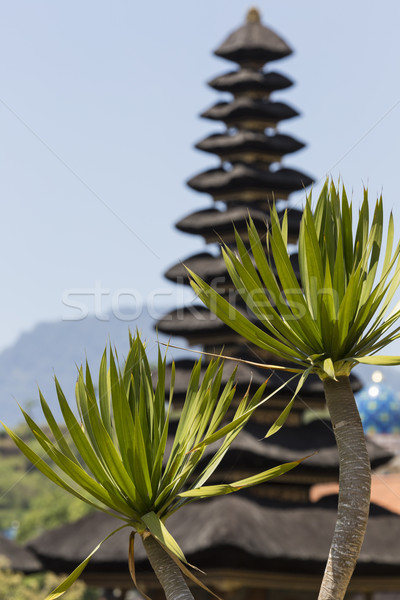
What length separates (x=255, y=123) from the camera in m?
20.5

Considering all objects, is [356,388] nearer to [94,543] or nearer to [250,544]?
[250,544]

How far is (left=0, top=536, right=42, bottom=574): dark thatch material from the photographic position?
1959cm

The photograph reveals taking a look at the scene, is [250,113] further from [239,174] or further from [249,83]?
[239,174]

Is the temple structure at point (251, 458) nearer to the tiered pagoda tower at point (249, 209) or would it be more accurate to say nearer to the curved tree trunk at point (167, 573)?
the tiered pagoda tower at point (249, 209)

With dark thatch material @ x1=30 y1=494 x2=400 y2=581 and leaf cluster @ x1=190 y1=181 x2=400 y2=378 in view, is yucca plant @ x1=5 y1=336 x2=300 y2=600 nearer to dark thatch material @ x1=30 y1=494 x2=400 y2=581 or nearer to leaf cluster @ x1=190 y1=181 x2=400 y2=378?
leaf cluster @ x1=190 y1=181 x2=400 y2=378

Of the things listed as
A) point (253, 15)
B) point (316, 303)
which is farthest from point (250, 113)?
point (316, 303)

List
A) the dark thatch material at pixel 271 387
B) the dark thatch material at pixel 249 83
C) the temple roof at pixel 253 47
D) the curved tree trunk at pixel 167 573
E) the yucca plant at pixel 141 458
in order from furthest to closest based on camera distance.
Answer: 1. the temple roof at pixel 253 47
2. the dark thatch material at pixel 249 83
3. the dark thatch material at pixel 271 387
4. the yucca plant at pixel 141 458
5. the curved tree trunk at pixel 167 573

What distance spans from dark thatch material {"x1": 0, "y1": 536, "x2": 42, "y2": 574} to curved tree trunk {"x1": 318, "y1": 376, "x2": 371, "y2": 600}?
16.0m

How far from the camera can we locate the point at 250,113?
2036cm

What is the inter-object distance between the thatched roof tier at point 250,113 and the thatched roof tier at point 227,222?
84.2 inches

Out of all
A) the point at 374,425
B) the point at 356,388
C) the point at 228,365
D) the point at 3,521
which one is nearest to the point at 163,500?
the point at 228,365

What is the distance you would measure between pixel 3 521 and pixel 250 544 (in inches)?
3336

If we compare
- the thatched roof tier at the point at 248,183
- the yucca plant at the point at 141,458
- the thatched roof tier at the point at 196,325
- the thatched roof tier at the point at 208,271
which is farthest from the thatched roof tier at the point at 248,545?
the yucca plant at the point at 141,458

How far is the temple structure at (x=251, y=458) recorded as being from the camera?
49.7ft
